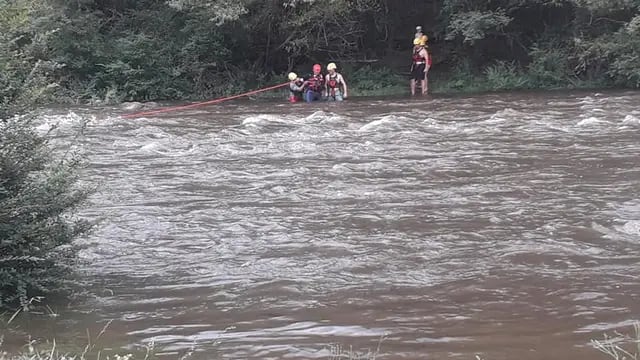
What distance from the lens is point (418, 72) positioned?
905 inches

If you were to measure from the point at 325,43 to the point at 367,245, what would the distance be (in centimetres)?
1862

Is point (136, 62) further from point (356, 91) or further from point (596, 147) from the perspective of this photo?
point (596, 147)

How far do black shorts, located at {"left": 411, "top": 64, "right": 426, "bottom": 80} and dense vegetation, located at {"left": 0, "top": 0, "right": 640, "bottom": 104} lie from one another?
152cm

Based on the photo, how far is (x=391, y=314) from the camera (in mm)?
5562

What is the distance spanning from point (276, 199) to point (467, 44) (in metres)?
17.9

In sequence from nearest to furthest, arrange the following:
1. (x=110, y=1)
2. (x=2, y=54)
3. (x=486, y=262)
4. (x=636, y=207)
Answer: (x=2, y=54) < (x=486, y=262) < (x=636, y=207) < (x=110, y=1)

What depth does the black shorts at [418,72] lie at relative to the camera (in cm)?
2286

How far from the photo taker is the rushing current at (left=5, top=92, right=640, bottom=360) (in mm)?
5254

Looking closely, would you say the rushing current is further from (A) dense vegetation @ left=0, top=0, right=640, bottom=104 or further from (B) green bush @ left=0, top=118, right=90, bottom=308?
(A) dense vegetation @ left=0, top=0, right=640, bottom=104

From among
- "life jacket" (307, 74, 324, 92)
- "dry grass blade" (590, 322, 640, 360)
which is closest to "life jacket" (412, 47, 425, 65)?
"life jacket" (307, 74, 324, 92)

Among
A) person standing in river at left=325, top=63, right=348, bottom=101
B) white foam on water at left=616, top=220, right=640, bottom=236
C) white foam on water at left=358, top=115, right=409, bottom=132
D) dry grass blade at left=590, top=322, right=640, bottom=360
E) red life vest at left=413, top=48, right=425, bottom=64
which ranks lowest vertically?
white foam on water at left=616, top=220, right=640, bottom=236

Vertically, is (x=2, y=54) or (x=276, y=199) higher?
(x=2, y=54)

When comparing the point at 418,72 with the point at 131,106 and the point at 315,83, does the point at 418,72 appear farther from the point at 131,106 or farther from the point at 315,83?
the point at 131,106

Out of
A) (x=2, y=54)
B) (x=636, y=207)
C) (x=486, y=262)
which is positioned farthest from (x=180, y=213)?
(x=636, y=207)
